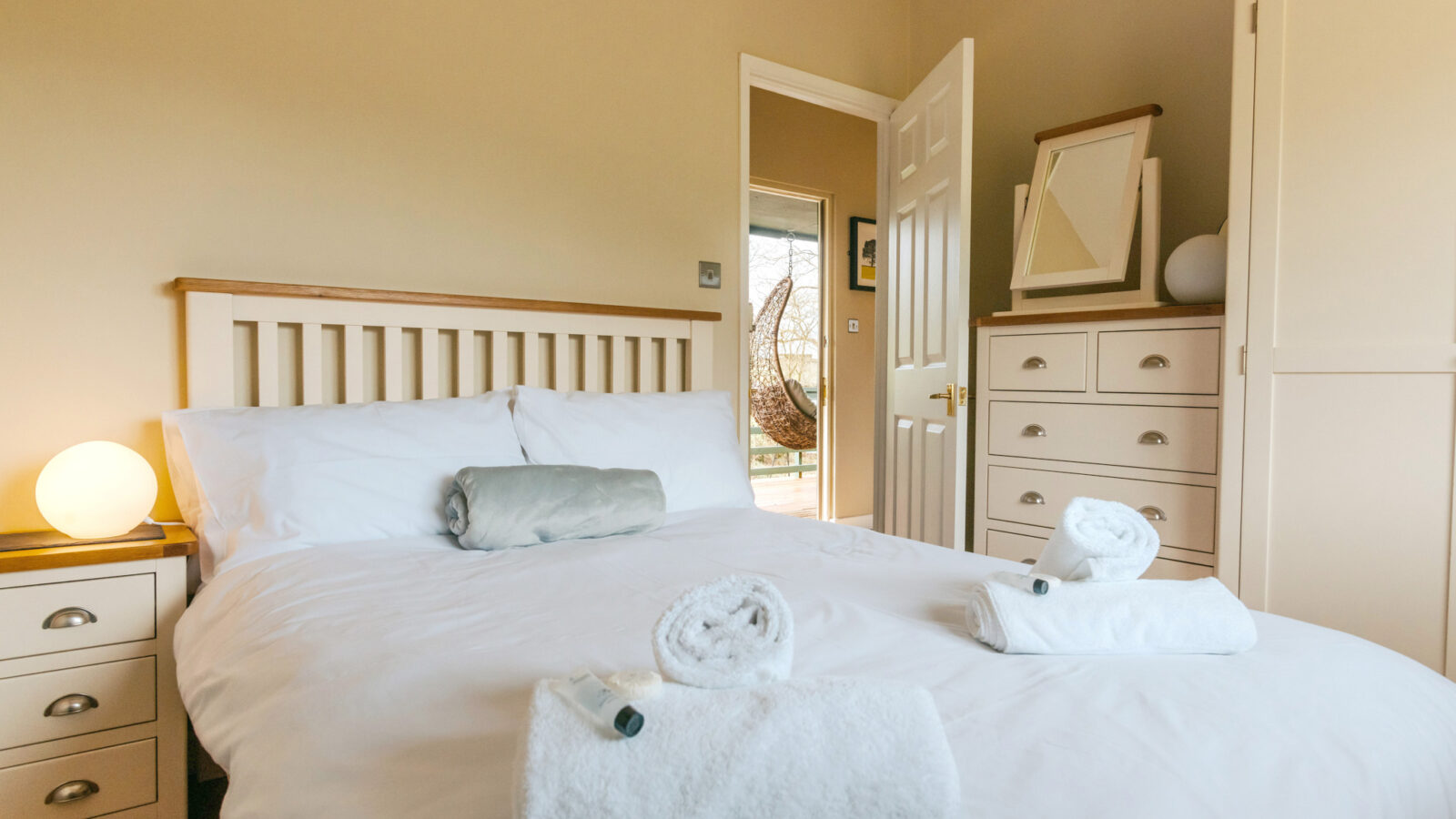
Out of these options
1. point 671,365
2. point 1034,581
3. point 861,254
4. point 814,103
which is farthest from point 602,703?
point 861,254

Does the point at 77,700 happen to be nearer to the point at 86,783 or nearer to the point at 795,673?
the point at 86,783

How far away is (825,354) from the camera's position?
4598 mm

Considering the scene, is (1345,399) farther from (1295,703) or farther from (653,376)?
(653,376)

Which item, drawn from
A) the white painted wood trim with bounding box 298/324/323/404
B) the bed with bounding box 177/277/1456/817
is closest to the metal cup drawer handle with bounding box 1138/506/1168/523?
the bed with bounding box 177/277/1456/817

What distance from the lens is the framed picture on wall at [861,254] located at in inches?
181

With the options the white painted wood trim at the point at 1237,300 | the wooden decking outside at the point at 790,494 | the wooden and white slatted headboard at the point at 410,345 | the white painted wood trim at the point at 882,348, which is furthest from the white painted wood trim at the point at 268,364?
the wooden decking outside at the point at 790,494

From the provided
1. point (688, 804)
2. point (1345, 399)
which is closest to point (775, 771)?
point (688, 804)

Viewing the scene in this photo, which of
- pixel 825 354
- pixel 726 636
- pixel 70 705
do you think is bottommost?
pixel 70 705

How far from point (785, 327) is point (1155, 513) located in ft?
11.1

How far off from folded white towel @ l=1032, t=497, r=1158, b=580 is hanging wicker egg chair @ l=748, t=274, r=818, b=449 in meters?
4.06

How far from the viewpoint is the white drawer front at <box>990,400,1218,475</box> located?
6.74 feet

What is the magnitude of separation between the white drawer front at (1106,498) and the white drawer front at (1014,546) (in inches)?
2.1

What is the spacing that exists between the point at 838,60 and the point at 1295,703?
9.12 ft

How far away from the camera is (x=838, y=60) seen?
3002 mm
